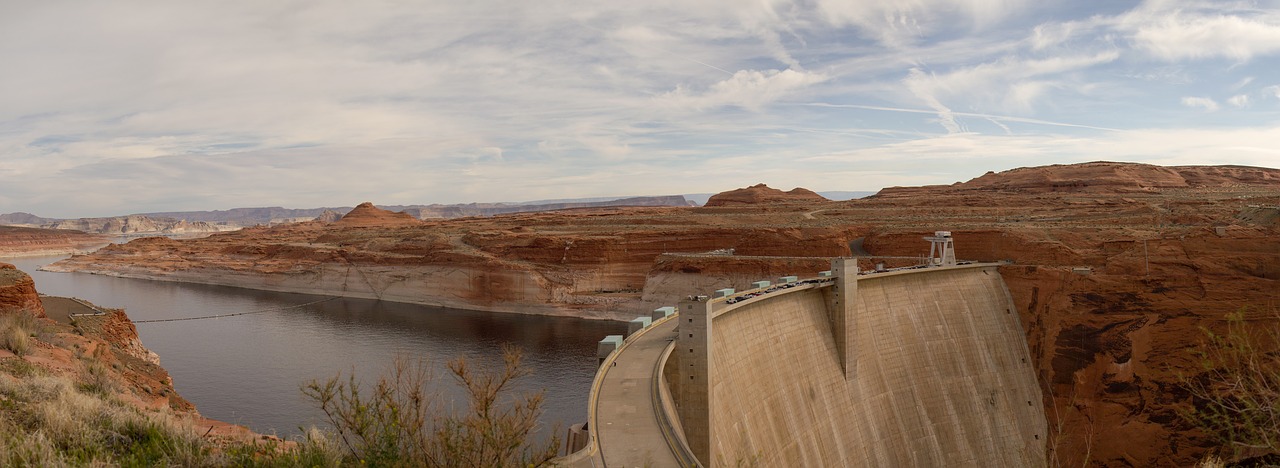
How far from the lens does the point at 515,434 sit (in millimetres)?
8383

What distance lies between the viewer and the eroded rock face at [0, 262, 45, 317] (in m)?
23.1

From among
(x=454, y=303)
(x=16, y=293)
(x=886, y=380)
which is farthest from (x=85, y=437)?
(x=454, y=303)

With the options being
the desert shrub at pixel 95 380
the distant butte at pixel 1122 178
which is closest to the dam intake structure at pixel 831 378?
the desert shrub at pixel 95 380

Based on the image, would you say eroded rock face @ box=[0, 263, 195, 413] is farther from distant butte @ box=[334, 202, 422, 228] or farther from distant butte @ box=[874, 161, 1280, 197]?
distant butte @ box=[334, 202, 422, 228]

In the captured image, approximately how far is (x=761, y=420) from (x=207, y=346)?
42055mm

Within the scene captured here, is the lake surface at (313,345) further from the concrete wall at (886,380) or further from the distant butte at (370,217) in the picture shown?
the distant butte at (370,217)

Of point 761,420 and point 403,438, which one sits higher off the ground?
point 403,438

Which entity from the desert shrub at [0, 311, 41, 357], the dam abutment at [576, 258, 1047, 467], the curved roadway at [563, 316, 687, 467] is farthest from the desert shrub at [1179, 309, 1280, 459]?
the desert shrub at [0, 311, 41, 357]

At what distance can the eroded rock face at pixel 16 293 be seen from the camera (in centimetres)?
2309

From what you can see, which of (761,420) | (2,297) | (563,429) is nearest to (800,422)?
(761,420)

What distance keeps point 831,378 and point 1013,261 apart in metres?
19.9

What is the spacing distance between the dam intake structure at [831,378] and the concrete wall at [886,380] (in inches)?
2.4

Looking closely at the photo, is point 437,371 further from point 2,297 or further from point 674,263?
point 674,263

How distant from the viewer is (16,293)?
77.4 ft
